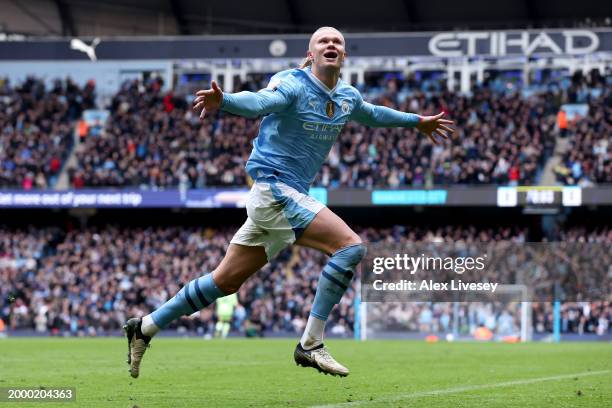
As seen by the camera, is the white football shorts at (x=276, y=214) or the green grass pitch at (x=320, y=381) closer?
the white football shorts at (x=276, y=214)

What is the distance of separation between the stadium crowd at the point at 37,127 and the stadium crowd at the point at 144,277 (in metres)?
2.20

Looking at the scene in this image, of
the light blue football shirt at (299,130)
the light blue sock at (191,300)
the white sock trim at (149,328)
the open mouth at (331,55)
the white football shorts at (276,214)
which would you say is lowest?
the white sock trim at (149,328)

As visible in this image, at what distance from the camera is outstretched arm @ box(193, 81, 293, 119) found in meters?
6.84

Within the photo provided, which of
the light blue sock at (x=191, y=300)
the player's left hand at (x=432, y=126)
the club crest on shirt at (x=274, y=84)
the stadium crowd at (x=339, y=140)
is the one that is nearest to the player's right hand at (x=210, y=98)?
the club crest on shirt at (x=274, y=84)

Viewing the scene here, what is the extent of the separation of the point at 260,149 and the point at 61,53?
36.8 m

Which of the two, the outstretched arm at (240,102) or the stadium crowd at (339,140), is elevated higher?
the stadium crowd at (339,140)

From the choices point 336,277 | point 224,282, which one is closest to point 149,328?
point 224,282

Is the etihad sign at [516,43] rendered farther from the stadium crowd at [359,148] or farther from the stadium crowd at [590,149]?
the stadium crowd at [590,149]

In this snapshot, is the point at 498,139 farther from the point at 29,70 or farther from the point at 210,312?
the point at 29,70

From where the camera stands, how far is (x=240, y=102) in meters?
6.98

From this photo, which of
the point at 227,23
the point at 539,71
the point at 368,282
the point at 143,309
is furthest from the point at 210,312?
the point at 227,23

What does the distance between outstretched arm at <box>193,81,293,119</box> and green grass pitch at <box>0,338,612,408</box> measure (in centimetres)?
207

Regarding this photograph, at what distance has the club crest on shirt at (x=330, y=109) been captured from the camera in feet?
26.1

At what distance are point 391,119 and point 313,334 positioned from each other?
6.65 ft
